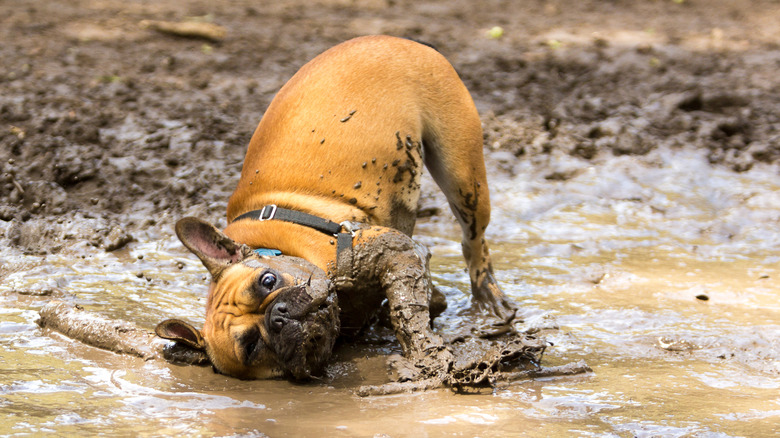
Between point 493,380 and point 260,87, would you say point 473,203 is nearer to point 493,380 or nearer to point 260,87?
point 493,380

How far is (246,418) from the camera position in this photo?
3043 millimetres

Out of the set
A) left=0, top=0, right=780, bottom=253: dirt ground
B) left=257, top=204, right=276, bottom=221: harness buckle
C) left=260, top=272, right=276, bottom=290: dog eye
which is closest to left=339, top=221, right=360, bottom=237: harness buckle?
left=257, top=204, right=276, bottom=221: harness buckle

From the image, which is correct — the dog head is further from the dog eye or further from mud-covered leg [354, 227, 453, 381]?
mud-covered leg [354, 227, 453, 381]

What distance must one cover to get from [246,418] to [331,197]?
57.7 inches

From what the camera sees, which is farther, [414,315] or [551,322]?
[551,322]

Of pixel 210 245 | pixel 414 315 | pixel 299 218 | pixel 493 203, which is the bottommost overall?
pixel 414 315

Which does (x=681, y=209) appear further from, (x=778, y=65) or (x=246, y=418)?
(x=246, y=418)

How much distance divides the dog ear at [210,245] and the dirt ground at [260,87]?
2.21 meters

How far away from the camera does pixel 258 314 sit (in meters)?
3.44

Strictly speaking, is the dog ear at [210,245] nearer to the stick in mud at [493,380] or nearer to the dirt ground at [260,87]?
the stick in mud at [493,380]

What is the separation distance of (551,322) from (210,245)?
6.39ft

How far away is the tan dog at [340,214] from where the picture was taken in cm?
350

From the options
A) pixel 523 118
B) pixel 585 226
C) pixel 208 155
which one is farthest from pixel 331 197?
pixel 523 118

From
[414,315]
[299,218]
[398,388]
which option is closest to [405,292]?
[414,315]
